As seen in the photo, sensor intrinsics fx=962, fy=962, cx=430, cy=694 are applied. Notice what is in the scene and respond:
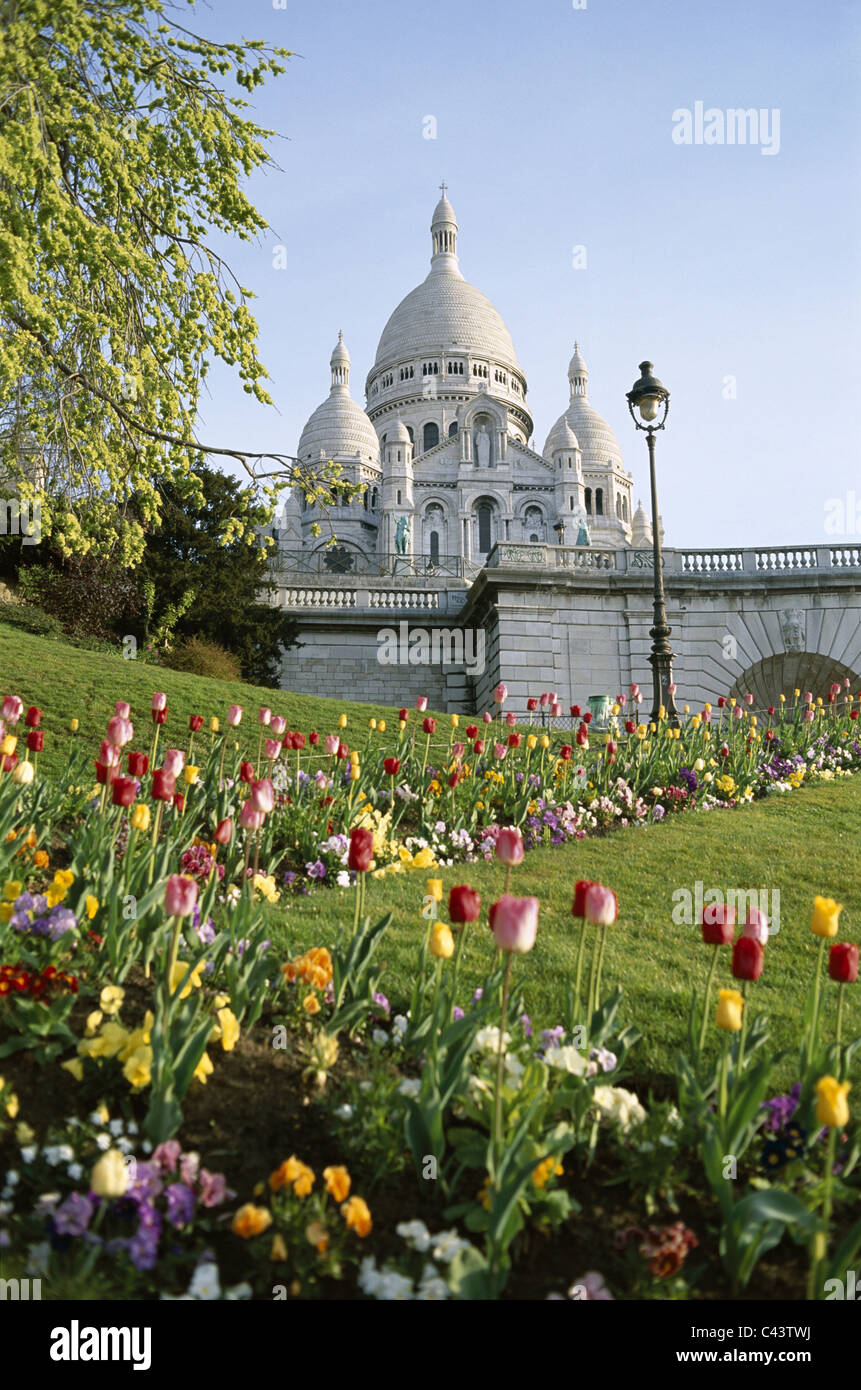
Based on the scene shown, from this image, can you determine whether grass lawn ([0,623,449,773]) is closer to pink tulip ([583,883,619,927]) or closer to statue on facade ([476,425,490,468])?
pink tulip ([583,883,619,927])

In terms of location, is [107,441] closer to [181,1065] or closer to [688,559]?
[181,1065]

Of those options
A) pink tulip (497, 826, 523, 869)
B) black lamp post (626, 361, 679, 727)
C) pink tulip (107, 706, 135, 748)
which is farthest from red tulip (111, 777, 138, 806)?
black lamp post (626, 361, 679, 727)

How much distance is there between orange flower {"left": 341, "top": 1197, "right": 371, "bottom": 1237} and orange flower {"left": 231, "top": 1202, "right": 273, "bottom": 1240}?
20cm

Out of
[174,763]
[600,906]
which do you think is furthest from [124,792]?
[600,906]

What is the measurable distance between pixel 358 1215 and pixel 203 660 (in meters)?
18.5

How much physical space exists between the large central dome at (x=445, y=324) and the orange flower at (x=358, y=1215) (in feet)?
268

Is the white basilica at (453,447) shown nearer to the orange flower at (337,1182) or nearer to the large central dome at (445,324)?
the large central dome at (445,324)

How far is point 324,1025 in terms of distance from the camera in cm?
342

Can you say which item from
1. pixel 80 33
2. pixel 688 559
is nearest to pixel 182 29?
pixel 80 33

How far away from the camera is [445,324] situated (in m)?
80.1

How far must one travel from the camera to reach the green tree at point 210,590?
21.1 m

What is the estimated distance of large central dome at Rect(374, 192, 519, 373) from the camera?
79.5 m

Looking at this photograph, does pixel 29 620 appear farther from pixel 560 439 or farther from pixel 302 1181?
pixel 560 439

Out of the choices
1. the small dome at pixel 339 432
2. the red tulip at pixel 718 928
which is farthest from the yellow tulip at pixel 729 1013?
the small dome at pixel 339 432
